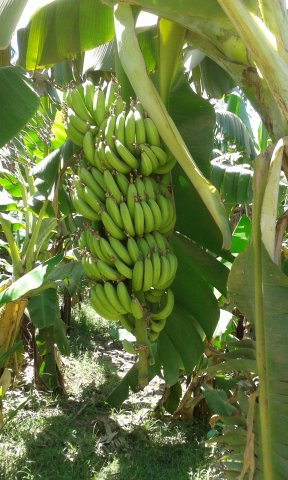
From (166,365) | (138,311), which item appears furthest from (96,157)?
(166,365)

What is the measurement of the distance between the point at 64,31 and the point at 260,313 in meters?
1.12

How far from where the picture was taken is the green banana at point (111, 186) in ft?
3.52

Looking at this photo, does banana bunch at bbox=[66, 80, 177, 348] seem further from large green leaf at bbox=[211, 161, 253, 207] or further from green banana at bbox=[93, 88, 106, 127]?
large green leaf at bbox=[211, 161, 253, 207]

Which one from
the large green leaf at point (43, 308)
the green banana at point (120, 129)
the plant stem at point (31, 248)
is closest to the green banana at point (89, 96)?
the green banana at point (120, 129)

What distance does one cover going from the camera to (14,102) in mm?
1413

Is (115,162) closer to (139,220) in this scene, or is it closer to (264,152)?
(139,220)

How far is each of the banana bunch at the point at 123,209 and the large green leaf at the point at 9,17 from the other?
32 centimetres

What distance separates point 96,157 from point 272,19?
44cm

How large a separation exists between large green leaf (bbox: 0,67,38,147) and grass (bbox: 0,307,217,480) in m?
1.46

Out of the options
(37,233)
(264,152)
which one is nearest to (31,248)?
(37,233)

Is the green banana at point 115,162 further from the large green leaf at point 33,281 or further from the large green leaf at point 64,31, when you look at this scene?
the large green leaf at point 33,281

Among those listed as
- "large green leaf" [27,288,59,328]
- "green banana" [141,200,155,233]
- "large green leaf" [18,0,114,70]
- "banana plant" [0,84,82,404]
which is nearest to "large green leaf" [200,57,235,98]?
"large green leaf" [18,0,114,70]

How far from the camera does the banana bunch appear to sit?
107 centimetres

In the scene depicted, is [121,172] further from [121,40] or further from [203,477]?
[203,477]
